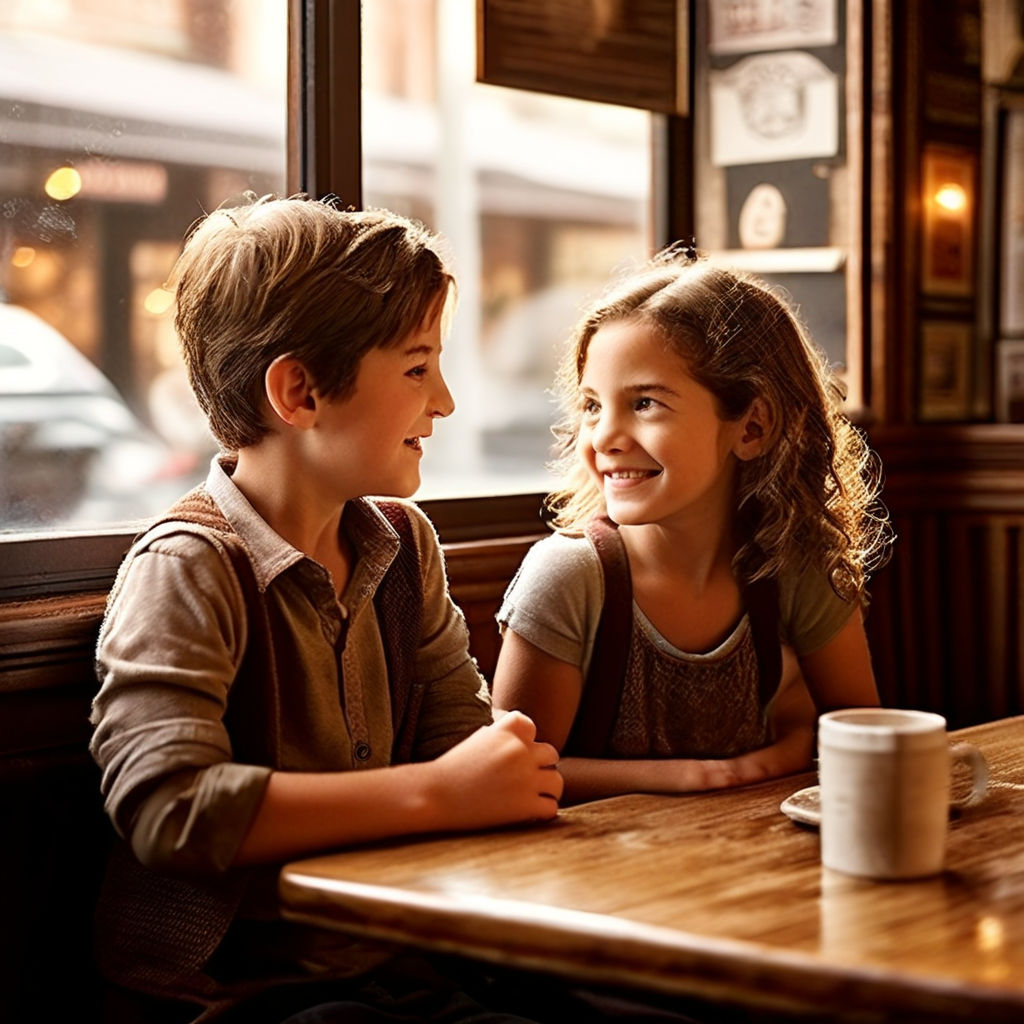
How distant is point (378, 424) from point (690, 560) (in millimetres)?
554

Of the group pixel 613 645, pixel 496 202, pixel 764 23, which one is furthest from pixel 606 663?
pixel 764 23

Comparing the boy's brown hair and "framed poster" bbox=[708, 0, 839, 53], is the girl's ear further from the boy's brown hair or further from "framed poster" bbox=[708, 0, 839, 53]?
"framed poster" bbox=[708, 0, 839, 53]

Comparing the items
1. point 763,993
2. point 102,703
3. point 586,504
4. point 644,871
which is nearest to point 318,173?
point 586,504

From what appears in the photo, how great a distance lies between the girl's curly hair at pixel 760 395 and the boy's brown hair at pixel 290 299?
1.43 feet

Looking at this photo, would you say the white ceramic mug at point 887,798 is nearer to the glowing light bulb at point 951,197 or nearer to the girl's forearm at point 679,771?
the girl's forearm at point 679,771

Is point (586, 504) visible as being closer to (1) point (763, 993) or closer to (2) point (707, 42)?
(1) point (763, 993)

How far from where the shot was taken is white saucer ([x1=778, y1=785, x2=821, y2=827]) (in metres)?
1.48

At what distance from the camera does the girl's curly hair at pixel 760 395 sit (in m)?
2.14

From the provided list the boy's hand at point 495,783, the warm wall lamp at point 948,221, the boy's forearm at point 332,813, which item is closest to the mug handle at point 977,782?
the boy's hand at point 495,783

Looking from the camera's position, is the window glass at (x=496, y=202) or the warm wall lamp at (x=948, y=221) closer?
the window glass at (x=496, y=202)

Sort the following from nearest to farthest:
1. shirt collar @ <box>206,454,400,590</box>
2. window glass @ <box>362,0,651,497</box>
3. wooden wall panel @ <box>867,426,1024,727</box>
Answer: shirt collar @ <box>206,454,400,590</box>, window glass @ <box>362,0,651,497</box>, wooden wall panel @ <box>867,426,1024,727</box>

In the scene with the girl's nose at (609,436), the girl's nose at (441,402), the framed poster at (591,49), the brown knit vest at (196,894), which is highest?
the framed poster at (591,49)

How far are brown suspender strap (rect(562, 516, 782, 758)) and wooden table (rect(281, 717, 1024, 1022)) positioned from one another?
1.70 feet

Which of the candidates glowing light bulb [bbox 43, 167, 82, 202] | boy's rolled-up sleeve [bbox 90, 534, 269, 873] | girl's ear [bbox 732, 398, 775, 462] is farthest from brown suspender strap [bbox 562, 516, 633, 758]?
glowing light bulb [bbox 43, 167, 82, 202]
